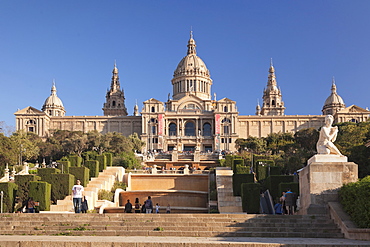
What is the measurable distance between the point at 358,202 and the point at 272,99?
345 ft

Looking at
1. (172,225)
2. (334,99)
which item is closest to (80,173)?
(172,225)

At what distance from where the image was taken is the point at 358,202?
1770 centimetres

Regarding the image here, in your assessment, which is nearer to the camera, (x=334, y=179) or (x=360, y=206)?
(x=360, y=206)

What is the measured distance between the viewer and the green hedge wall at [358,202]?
17156mm

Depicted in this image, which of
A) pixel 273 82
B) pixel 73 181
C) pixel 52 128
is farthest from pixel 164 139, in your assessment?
pixel 73 181

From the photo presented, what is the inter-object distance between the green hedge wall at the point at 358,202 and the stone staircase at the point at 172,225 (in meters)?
0.83

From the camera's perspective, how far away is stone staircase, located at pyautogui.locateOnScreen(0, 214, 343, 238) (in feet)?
59.2

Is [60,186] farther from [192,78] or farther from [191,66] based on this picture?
[191,66]

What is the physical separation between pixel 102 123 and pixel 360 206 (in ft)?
313

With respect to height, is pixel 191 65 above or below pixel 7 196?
above

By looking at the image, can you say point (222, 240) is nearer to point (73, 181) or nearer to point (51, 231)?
point (51, 231)

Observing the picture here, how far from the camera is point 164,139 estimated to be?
100875 mm

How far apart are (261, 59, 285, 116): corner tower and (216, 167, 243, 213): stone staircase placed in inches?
3217

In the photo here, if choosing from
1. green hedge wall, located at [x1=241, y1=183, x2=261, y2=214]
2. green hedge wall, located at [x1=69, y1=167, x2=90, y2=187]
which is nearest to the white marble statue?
green hedge wall, located at [x1=241, y1=183, x2=261, y2=214]
